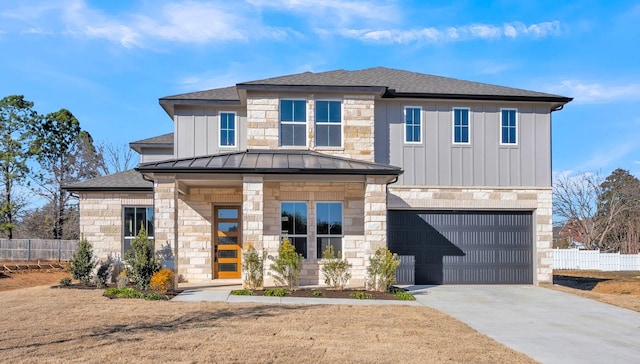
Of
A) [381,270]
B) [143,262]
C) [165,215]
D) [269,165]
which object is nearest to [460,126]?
[381,270]

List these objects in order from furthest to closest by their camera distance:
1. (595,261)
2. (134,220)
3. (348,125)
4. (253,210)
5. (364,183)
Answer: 1. (595,261)
2. (134,220)
3. (348,125)
4. (364,183)
5. (253,210)

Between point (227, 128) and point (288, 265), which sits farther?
point (227, 128)

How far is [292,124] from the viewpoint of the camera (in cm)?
1733

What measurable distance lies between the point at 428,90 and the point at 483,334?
988 cm

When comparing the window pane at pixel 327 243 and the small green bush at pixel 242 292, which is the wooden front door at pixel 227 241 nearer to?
the window pane at pixel 327 243

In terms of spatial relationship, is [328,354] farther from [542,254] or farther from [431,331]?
[542,254]

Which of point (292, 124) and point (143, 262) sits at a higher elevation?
point (292, 124)

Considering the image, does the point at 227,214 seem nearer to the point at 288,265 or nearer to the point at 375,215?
the point at 288,265

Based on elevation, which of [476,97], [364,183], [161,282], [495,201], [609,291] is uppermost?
[476,97]

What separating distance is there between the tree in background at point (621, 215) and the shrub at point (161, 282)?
32.3 metres

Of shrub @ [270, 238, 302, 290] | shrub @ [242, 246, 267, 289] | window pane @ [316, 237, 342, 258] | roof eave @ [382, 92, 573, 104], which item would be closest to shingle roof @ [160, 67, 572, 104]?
roof eave @ [382, 92, 573, 104]

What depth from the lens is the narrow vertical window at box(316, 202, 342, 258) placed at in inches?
673

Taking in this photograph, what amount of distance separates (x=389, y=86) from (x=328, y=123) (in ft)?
8.24

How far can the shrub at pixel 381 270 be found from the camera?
14.8 m
